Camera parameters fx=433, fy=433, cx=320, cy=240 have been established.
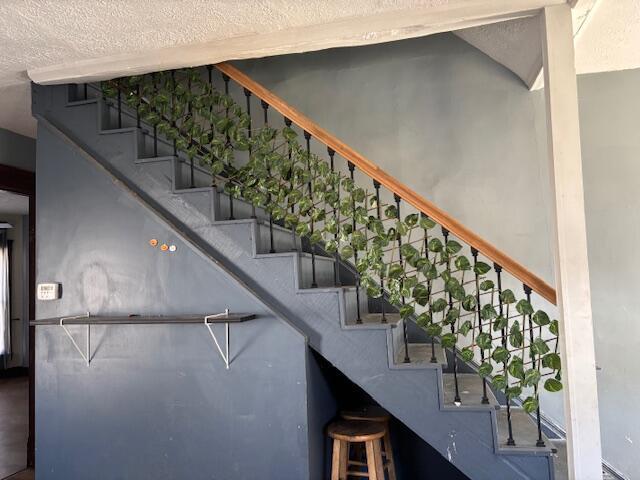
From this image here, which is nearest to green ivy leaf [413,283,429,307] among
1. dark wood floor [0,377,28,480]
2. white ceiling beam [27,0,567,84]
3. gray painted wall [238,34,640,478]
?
gray painted wall [238,34,640,478]

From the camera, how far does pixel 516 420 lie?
99.5 inches

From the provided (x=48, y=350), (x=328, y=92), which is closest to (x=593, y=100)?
(x=328, y=92)

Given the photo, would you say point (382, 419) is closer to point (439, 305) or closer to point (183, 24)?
point (439, 305)

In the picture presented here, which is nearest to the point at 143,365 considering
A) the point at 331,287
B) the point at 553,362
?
the point at 331,287

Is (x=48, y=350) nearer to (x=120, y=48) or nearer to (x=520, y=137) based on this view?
(x=120, y=48)

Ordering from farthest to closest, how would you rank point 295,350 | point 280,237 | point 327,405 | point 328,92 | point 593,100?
point 328,92
point 593,100
point 280,237
point 327,405
point 295,350

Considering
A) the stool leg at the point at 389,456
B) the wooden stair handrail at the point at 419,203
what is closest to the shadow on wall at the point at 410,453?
the stool leg at the point at 389,456

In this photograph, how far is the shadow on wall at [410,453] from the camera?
3098 mm

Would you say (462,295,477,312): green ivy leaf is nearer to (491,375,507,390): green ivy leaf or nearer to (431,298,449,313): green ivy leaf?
(431,298,449,313): green ivy leaf

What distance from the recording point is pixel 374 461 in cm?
251

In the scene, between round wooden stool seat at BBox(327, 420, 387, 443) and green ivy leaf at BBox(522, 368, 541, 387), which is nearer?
green ivy leaf at BBox(522, 368, 541, 387)

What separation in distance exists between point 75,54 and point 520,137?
3060 millimetres

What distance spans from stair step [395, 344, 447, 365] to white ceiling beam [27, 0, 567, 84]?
175cm

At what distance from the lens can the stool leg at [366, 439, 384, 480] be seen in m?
2.50
